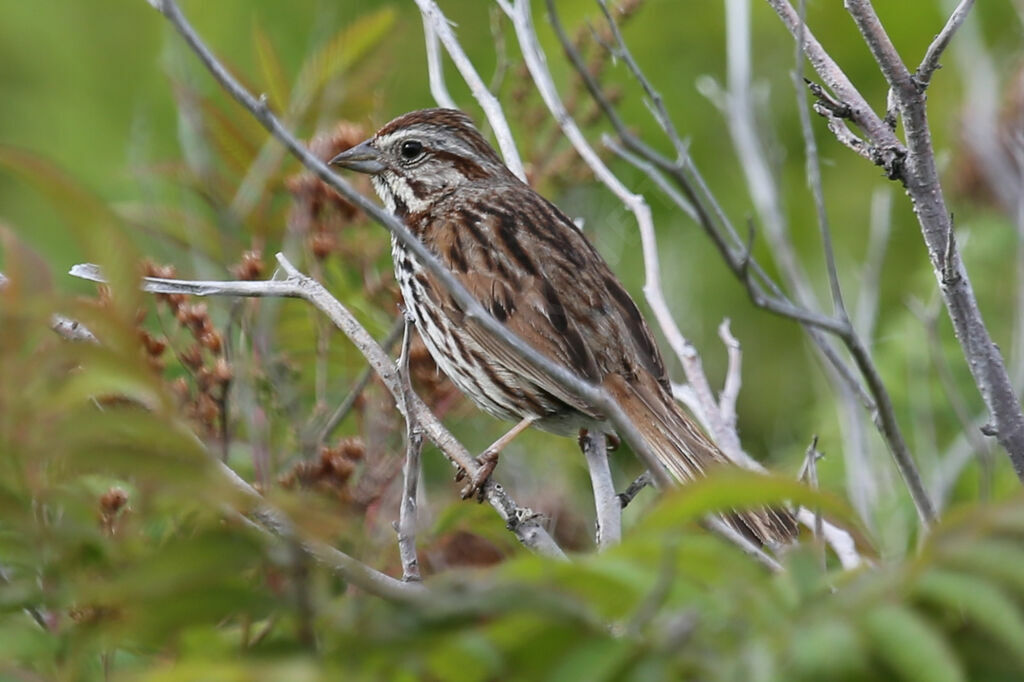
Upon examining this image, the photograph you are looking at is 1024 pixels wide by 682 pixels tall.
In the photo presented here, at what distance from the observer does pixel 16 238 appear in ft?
3.73

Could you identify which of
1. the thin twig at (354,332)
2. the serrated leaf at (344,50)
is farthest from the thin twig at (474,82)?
the thin twig at (354,332)

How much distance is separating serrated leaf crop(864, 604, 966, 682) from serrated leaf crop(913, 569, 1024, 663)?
0.03 metres

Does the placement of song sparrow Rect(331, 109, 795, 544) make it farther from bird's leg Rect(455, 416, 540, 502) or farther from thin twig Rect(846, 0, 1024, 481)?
thin twig Rect(846, 0, 1024, 481)

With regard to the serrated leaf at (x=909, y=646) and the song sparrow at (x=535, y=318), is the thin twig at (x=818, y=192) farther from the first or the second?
the serrated leaf at (x=909, y=646)

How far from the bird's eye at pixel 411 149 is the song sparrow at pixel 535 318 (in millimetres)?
130

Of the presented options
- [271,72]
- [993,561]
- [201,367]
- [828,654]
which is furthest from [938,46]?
[271,72]

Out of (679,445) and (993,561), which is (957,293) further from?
(993,561)

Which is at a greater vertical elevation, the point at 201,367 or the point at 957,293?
the point at 201,367

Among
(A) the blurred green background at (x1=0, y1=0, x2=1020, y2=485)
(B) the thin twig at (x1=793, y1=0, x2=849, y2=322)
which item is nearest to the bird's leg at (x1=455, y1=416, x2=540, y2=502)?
(B) the thin twig at (x1=793, y1=0, x2=849, y2=322)

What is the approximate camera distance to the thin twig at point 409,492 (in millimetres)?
2113

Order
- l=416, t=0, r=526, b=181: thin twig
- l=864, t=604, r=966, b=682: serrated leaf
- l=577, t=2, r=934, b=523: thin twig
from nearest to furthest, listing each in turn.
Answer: l=864, t=604, r=966, b=682: serrated leaf
l=577, t=2, r=934, b=523: thin twig
l=416, t=0, r=526, b=181: thin twig

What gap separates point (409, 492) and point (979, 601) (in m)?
1.23

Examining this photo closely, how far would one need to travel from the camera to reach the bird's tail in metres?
2.85

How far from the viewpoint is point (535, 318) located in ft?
11.6
